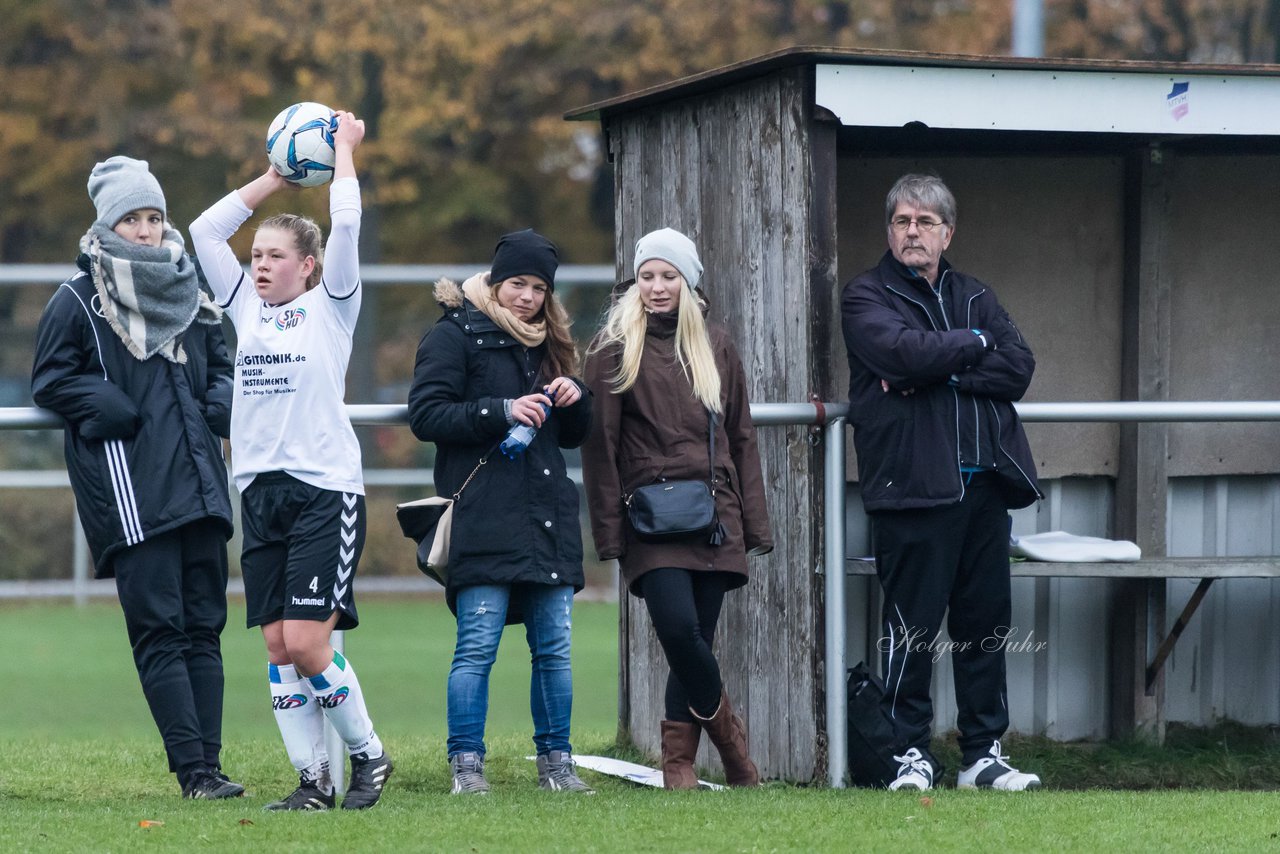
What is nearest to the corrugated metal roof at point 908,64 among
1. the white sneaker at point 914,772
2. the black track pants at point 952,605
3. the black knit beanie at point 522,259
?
the black knit beanie at point 522,259

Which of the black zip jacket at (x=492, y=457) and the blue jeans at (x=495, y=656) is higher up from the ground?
the black zip jacket at (x=492, y=457)

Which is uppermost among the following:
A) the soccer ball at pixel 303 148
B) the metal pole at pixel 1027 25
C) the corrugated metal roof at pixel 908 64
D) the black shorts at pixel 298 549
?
the metal pole at pixel 1027 25

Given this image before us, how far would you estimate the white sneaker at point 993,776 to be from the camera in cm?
609

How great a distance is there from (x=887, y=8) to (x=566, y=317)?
50.6 ft

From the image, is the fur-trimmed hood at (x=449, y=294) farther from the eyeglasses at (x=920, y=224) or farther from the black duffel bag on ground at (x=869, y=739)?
the black duffel bag on ground at (x=869, y=739)

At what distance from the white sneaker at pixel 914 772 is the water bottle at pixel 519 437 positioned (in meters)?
1.56

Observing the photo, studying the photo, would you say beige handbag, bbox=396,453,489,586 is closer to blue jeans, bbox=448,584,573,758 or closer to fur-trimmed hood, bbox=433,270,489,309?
blue jeans, bbox=448,584,573,758

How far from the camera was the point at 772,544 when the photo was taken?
20.3 feet

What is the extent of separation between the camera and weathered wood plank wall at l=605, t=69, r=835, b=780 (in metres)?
6.37

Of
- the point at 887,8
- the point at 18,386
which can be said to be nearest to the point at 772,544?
the point at 18,386

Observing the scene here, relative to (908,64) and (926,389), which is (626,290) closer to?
(926,389)

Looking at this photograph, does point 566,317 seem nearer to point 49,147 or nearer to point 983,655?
point 983,655

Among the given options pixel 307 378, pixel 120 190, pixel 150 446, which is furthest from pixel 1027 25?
pixel 150 446

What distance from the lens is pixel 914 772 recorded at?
608 centimetres
